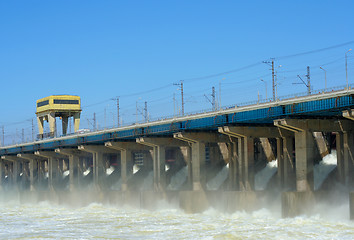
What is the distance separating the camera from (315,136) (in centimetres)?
7500

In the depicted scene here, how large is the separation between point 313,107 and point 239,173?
58.5 feet

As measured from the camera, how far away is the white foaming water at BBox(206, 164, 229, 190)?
85.5 m

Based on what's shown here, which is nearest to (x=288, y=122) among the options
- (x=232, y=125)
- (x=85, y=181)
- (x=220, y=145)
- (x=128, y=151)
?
(x=232, y=125)

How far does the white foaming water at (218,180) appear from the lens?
281ft

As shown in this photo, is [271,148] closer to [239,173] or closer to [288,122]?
[239,173]

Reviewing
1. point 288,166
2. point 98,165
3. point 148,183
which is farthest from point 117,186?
point 288,166

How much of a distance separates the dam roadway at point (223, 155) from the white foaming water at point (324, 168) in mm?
855

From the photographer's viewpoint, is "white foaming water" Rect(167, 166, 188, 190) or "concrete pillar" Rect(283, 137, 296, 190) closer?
"concrete pillar" Rect(283, 137, 296, 190)

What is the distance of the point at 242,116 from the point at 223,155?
23933 mm

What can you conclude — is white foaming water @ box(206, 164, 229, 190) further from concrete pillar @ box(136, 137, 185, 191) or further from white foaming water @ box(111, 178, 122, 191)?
white foaming water @ box(111, 178, 122, 191)

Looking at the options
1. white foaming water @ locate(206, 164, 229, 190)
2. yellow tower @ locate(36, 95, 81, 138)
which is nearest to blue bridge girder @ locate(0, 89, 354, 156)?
white foaming water @ locate(206, 164, 229, 190)

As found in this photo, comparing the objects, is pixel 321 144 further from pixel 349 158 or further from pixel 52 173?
pixel 52 173

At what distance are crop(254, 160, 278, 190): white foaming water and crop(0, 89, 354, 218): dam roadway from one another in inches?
39.2

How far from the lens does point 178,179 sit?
3725 inches
